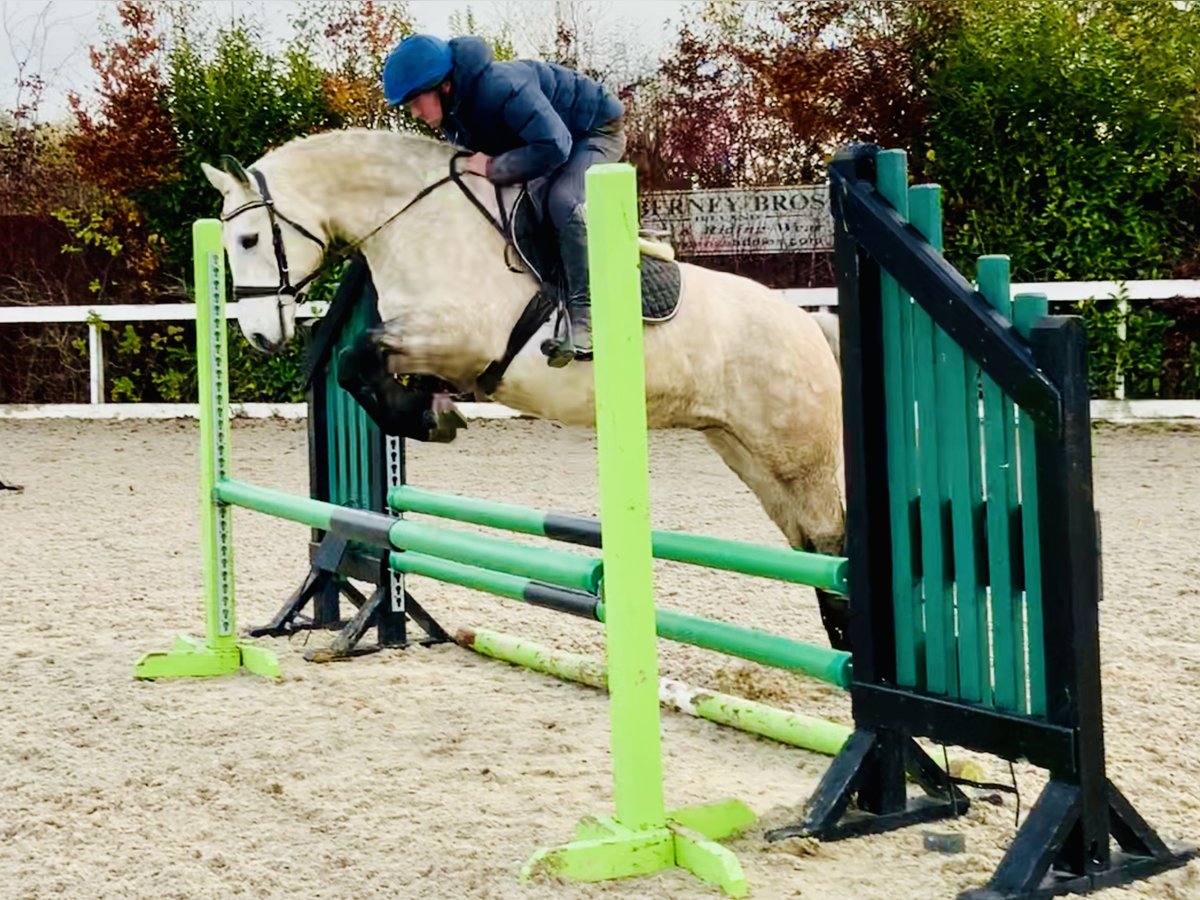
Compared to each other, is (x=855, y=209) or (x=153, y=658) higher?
(x=855, y=209)

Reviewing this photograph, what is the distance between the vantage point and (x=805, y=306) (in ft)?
31.0

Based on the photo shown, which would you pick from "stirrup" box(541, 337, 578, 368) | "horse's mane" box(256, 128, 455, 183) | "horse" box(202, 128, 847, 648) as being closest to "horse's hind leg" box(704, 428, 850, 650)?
"horse" box(202, 128, 847, 648)

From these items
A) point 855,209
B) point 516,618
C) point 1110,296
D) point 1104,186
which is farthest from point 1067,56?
point 855,209

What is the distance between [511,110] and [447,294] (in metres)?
0.46

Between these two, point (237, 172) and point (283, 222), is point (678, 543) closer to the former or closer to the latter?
point (283, 222)

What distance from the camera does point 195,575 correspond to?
5.61 metres

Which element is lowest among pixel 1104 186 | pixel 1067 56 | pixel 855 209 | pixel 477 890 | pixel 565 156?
pixel 477 890

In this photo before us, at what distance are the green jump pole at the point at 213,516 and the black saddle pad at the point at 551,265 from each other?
2.71ft

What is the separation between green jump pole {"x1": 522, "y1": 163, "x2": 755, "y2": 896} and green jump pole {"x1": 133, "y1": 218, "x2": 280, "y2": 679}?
1.80 metres

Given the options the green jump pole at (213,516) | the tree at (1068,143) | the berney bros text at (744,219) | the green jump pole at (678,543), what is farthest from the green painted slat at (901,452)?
the berney bros text at (744,219)

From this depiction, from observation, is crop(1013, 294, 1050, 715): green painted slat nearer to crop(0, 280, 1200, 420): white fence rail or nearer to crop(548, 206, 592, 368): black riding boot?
crop(548, 206, 592, 368): black riding boot

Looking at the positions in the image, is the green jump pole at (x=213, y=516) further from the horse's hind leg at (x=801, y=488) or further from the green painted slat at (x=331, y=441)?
the horse's hind leg at (x=801, y=488)

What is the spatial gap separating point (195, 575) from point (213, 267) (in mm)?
2043

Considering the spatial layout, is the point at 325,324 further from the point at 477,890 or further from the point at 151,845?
the point at 477,890
